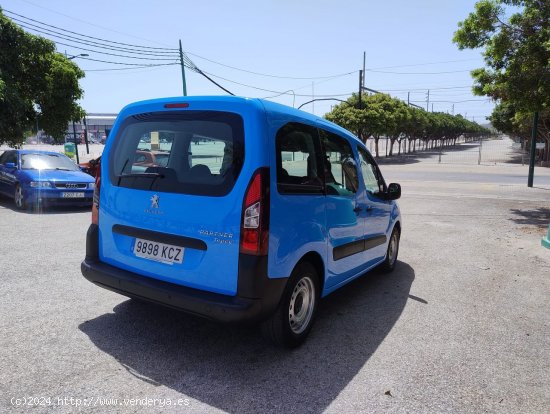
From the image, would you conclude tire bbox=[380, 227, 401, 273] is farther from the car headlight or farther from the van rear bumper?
the car headlight

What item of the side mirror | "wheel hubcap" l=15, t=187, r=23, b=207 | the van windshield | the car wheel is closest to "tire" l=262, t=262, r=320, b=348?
the van windshield

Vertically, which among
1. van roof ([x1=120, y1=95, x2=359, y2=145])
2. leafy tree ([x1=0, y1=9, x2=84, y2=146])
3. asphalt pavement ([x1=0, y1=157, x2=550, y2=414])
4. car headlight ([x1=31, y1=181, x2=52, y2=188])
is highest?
leafy tree ([x1=0, y1=9, x2=84, y2=146])

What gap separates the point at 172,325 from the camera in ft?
12.0

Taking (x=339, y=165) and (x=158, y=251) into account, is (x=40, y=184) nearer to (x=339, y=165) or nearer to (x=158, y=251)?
(x=158, y=251)

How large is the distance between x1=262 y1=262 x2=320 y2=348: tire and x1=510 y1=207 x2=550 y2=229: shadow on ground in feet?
24.9

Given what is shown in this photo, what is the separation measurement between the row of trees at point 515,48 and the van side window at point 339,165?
7643 mm

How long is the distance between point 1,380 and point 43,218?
22.4 ft

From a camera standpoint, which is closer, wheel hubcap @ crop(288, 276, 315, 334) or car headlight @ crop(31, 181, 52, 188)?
wheel hubcap @ crop(288, 276, 315, 334)

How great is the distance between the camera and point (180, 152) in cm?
339

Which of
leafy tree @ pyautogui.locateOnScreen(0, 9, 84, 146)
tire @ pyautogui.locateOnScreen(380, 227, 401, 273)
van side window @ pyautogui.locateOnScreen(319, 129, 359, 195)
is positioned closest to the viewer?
van side window @ pyautogui.locateOnScreen(319, 129, 359, 195)

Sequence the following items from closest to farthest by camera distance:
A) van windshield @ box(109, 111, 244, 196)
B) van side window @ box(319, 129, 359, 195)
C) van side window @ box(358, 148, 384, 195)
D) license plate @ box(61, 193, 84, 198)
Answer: van windshield @ box(109, 111, 244, 196) < van side window @ box(319, 129, 359, 195) < van side window @ box(358, 148, 384, 195) < license plate @ box(61, 193, 84, 198)

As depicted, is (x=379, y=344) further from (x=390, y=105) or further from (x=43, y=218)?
(x=390, y=105)

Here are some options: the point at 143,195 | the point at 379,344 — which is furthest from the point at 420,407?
the point at 143,195

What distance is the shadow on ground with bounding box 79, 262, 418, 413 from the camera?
269cm
